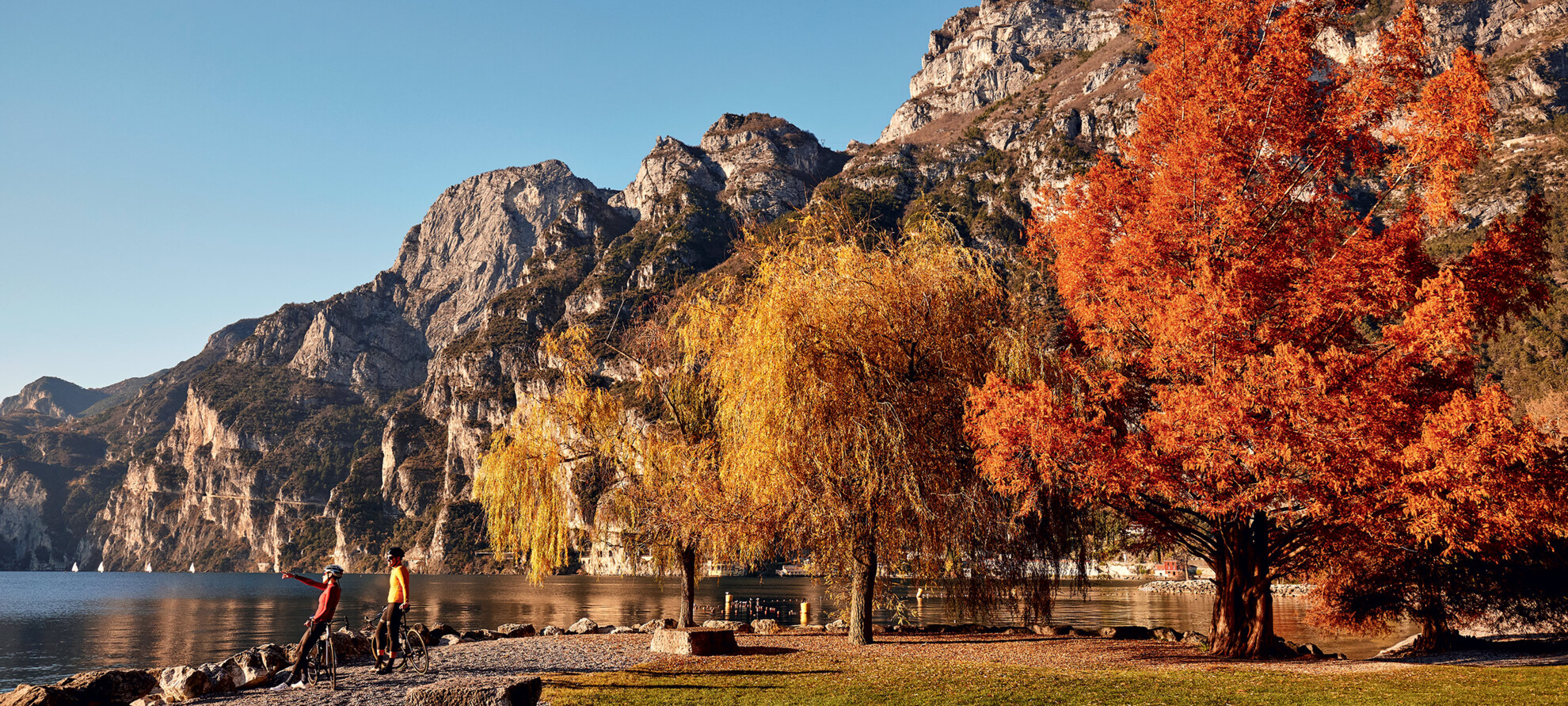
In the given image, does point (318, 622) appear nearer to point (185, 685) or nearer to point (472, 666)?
point (185, 685)

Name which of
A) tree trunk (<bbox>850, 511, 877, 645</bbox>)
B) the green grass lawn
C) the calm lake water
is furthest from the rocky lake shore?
the calm lake water

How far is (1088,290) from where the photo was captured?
21641 millimetres

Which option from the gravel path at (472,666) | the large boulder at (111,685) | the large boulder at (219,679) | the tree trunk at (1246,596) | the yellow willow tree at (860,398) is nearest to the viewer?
the gravel path at (472,666)

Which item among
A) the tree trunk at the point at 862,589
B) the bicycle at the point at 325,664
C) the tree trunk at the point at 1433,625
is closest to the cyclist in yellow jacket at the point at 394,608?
the bicycle at the point at 325,664

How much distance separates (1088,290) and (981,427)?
5766mm

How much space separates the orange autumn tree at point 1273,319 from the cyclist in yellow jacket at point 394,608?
11815 mm

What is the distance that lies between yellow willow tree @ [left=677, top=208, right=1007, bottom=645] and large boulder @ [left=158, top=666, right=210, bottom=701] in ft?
37.9

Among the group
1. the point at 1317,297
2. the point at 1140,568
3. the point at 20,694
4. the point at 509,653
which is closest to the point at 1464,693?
the point at 1317,297

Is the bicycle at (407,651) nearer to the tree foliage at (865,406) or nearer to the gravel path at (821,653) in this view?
the gravel path at (821,653)

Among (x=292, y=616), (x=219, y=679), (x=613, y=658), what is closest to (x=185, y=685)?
(x=219, y=679)

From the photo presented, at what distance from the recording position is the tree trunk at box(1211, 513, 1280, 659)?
20.6m

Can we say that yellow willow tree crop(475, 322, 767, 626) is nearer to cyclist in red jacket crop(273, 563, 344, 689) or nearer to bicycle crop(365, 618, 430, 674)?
bicycle crop(365, 618, 430, 674)

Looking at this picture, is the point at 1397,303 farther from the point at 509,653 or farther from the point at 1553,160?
the point at 1553,160

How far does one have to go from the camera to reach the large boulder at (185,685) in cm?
1669
